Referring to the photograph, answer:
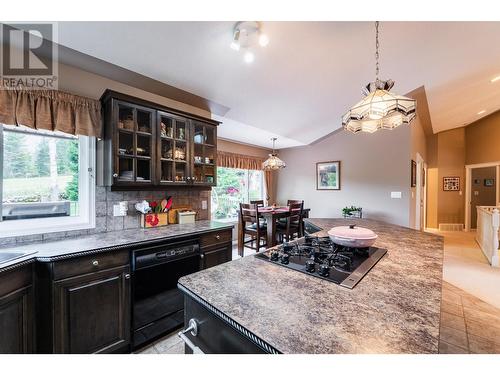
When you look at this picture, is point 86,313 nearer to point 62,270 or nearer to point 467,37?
point 62,270

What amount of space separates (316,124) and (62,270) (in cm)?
415

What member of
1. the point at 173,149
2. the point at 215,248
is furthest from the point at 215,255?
the point at 173,149

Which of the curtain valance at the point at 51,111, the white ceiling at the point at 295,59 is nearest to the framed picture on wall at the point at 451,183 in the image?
the white ceiling at the point at 295,59

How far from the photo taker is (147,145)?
214 centimetres

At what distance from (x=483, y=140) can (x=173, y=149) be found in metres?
8.54

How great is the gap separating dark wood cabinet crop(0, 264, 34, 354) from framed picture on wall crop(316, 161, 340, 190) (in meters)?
5.08

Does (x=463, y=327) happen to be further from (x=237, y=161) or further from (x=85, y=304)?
(x=237, y=161)

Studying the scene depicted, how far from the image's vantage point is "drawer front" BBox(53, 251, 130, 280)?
135 centimetres

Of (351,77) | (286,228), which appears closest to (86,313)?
(286,228)

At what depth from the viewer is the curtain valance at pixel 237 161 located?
4848 millimetres

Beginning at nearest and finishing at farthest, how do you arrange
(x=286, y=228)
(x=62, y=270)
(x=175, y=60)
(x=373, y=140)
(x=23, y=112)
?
(x=62, y=270) → (x=23, y=112) → (x=175, y=60) → (x=286, y=228) → (x=373, y=140)

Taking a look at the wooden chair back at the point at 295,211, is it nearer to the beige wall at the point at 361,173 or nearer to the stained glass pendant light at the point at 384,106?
the beige wall at the point at 361,173

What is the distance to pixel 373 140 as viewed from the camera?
4.52 m

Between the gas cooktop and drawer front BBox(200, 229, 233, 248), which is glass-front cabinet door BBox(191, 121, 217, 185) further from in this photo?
the gas cooktop
